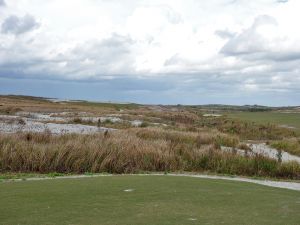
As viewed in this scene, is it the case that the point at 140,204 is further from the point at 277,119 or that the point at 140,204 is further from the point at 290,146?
the point at 277,119

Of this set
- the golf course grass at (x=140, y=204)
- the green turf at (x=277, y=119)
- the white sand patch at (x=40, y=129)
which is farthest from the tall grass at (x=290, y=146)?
the green turf at (x=277, y=119)

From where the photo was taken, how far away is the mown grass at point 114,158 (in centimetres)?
1970

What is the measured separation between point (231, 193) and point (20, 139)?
12.8 metres

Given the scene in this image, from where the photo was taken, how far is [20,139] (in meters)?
22.0

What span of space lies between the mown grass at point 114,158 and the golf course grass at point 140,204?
6525 millimetres

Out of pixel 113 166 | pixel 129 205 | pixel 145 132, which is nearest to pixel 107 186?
pixel 129 205

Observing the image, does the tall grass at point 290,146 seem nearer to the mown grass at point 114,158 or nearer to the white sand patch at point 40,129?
the mown grass at point 114,158

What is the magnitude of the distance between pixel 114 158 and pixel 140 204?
10.9 meters

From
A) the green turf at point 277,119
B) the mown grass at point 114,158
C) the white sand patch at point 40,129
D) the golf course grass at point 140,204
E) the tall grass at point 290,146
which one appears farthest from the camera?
the green turf at point 277,119

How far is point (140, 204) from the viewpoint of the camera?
9.98 meters

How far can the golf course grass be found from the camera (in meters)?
8.49

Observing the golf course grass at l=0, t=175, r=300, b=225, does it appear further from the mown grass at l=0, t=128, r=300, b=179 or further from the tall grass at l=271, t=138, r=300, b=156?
the tall grass at l=271, t=138, r=300, b=156

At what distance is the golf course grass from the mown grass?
257 inches

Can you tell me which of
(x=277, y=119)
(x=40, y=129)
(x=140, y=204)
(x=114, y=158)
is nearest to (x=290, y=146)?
(x=40, y=129)
